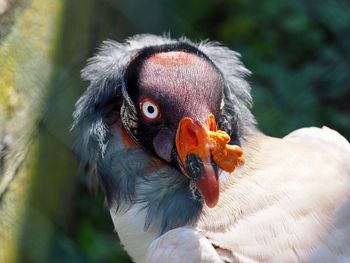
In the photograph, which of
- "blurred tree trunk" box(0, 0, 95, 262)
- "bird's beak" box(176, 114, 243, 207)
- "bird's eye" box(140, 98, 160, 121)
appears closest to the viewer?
"bird's beak" box(176, 114, 243, 207)

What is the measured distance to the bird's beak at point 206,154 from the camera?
1.71 meters

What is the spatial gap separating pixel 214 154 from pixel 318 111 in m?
1.86

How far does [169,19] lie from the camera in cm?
339

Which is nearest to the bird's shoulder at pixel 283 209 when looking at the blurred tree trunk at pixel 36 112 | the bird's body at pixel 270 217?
the bird's body at pixel 270 217

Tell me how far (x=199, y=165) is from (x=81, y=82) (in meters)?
1.07

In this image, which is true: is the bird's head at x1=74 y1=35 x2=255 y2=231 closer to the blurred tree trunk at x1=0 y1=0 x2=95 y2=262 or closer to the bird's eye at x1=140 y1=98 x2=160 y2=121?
the bird's eye at x1=140 y1=98 x2=160 y2=121

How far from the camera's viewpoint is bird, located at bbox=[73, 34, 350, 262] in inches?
69.4

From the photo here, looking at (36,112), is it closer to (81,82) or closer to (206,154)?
(81,82)

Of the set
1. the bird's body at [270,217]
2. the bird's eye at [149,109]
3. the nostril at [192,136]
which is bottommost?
the bird's body at [270,217]

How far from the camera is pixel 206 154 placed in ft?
5.61

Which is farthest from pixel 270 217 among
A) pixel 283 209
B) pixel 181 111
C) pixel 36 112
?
pixel 36 112

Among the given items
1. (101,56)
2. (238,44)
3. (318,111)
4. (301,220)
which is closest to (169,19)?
(238,44)

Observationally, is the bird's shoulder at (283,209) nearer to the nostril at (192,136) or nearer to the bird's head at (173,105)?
the bird's head at (173,105)

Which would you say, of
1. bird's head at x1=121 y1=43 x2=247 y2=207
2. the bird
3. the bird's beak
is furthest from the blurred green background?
the bird's beak
